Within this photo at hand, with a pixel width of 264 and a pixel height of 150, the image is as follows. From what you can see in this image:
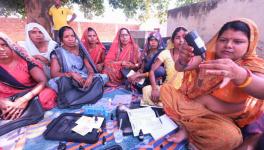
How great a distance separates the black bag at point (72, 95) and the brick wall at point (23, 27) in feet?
32.2

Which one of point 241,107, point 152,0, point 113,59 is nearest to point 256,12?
point 113,59

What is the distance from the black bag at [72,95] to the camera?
106 inches

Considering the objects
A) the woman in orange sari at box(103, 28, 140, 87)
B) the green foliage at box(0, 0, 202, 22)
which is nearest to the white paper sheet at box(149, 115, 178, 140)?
the woman in orange sari at box(103, 28, 140, 87)

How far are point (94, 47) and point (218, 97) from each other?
2907mm

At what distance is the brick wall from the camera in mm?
11781

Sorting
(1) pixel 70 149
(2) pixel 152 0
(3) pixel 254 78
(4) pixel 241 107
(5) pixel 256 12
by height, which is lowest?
(1) pixel 70 149

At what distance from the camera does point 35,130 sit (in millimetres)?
2127

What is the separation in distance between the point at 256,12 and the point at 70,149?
16.9ft

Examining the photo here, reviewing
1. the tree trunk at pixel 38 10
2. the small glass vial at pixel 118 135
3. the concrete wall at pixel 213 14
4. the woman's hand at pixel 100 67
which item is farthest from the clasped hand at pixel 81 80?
the concrete wall at pixel 213 14

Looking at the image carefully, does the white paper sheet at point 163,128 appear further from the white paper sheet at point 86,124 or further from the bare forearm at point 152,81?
the bare forearm at point 152,81

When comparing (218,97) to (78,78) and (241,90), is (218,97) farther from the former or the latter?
(78,78)

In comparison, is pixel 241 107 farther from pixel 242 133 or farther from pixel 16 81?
pixel 16 81

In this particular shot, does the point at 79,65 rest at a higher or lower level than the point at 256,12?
lower

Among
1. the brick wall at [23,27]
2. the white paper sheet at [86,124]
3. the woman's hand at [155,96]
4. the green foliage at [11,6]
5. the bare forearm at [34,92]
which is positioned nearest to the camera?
the white paper sheet at [86,124]
